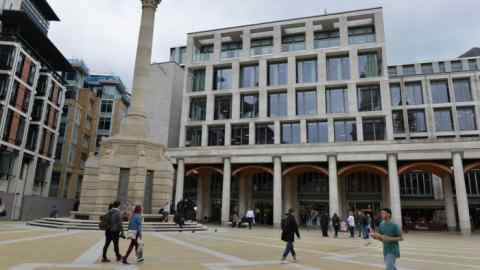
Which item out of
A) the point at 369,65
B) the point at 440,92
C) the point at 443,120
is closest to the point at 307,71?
the point at 369,65

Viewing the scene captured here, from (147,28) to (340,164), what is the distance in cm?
2546

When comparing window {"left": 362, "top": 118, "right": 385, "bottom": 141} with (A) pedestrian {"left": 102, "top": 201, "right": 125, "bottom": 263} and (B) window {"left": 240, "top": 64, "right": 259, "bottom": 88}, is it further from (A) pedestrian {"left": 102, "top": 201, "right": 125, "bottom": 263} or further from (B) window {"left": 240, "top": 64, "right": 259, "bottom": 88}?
(A) pedestrian {"left": 102, "top": 201, "right": 125, "bottom": 263}

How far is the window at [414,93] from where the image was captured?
54031 millimetres

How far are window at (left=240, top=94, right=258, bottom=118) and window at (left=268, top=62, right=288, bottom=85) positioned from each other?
9.98 ft

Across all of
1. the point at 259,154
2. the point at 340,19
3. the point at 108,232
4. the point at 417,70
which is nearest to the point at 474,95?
the point at 417,70

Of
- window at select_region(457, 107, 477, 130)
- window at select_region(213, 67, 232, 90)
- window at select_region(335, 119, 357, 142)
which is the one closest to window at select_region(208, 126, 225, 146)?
window at select_region(213, 67, 232, 90)

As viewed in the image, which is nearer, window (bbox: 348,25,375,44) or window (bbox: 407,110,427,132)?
window (bbox: 348,25,375,44)

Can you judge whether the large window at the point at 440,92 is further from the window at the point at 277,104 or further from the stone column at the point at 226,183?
the stone column at the point at 226,183

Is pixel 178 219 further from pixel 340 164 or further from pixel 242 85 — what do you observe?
pixel 242 85

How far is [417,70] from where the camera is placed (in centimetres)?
6206

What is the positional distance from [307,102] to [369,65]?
8.57 metres

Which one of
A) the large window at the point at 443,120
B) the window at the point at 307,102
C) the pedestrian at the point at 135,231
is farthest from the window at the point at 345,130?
the pedestrian at the point at 135,231

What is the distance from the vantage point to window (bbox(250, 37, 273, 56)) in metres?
46.4

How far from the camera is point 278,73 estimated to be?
4594 centimetres
